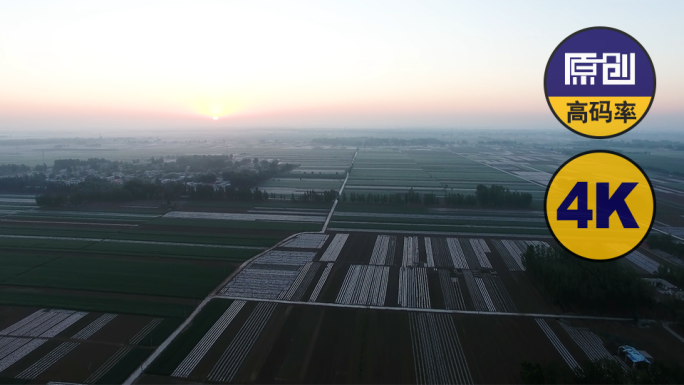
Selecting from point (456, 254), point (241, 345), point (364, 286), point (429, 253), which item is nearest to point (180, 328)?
point (241, 345)

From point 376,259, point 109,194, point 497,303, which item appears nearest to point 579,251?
point 497,303

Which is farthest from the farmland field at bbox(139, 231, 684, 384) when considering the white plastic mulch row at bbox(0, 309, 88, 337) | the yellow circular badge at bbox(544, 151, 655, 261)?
the yellow circular badge at bbox(544, 151, 655, 261)

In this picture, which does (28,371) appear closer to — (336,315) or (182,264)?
(182,264)

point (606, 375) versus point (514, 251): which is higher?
point (606, 375)

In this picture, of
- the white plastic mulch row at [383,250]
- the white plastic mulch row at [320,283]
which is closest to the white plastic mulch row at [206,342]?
the white plastic mulch row at [320,283]

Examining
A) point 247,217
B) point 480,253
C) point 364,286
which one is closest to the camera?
point 364,286

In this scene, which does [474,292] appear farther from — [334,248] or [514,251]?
[334,248]
